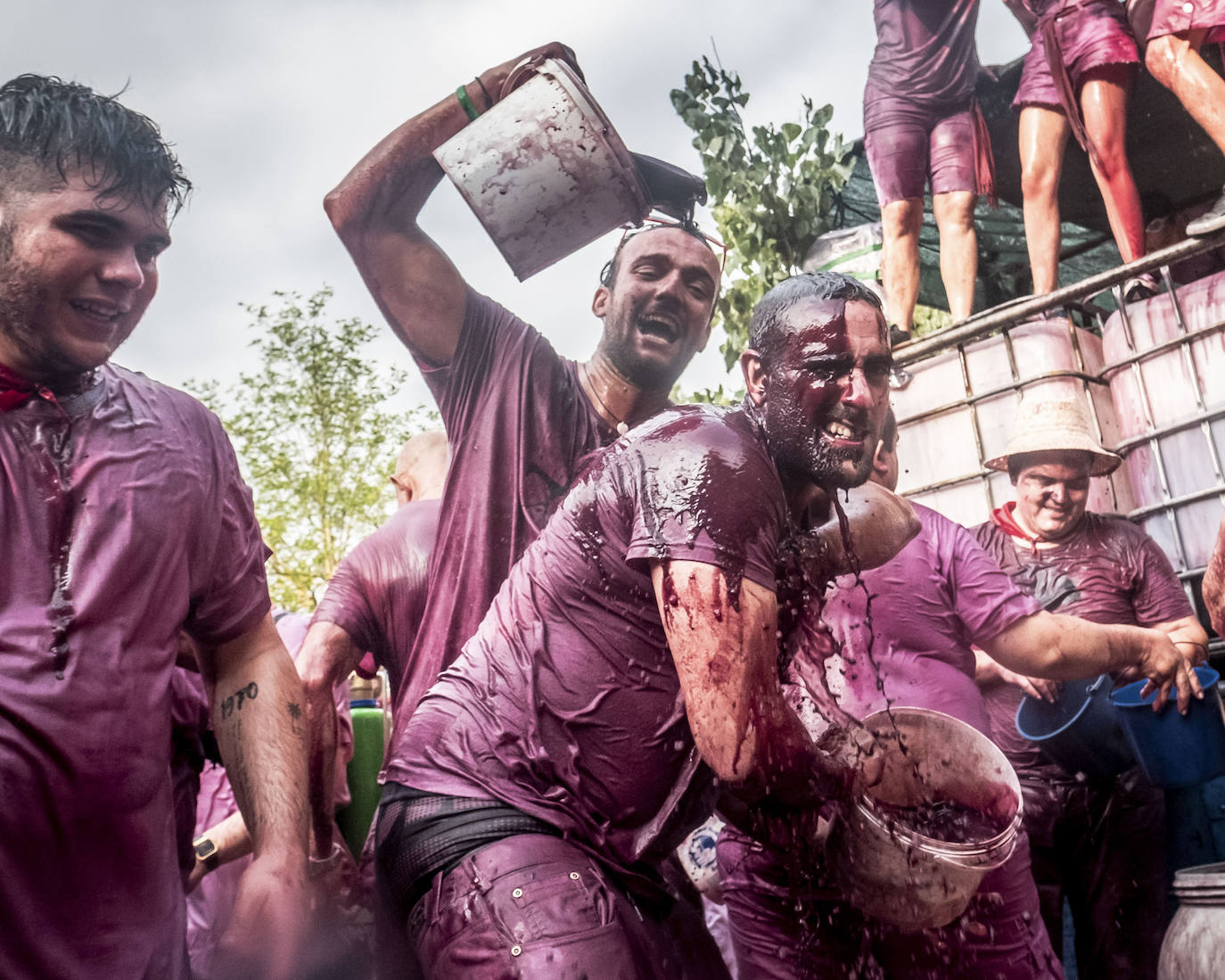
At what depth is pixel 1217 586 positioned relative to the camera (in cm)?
272

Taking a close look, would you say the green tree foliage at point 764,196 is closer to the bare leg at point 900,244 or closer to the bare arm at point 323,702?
the bare leg at point 900,244

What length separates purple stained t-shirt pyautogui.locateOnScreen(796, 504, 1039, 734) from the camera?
2404 millimetres

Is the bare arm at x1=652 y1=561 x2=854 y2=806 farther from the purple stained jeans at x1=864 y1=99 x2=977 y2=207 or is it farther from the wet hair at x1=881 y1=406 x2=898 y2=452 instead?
the purple stained jeans at x1=864 y1=99 x2=977 y2=207

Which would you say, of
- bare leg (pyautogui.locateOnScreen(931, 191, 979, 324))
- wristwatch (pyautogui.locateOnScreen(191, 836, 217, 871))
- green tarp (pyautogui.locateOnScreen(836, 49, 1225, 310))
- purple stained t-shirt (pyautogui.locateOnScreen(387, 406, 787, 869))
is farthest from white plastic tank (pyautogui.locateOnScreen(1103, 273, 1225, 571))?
wristwatch (pyautogui.locateOnScreen(191, 836, 217, 871))

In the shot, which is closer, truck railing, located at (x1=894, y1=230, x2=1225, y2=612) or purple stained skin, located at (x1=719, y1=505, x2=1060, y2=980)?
purple stained skin, located at (x1=719, y1=505, x2=1060, y2=980)

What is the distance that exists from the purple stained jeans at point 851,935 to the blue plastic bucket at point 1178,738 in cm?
51

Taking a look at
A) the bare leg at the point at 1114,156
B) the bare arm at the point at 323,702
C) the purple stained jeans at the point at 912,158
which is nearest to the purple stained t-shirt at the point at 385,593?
the bare arm at the point at 323,702

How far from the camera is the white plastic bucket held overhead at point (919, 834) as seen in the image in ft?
5.31

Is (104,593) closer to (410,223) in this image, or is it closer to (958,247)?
(410,223)

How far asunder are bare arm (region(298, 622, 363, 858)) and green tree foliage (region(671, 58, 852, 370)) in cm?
180

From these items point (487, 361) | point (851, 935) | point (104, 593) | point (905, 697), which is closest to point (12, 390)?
point (104, 593)

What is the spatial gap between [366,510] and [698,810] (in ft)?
9.42

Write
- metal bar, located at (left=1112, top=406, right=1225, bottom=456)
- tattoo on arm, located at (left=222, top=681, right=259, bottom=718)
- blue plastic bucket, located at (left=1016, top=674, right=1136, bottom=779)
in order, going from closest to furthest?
tattoo on arm, located at (left=222, top=681, right=259, bottom=718) → blue plastic bucket, located at (left=1016, top=674, right=1136, bottom=779) → metal bar, located at (left=1112, top=406, right=1225, bottom=456)

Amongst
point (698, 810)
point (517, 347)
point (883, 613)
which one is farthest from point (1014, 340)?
point (698, 810)
